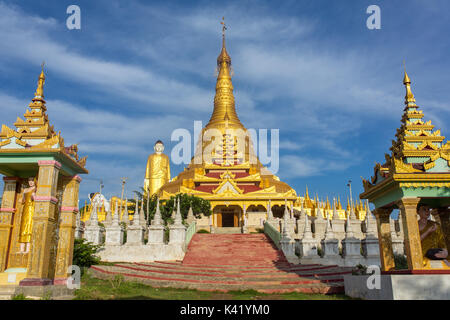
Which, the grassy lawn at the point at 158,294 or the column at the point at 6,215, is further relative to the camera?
the column at the point at 6,215

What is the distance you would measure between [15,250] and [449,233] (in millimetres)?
12190

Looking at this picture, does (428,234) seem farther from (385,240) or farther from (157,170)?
(157,170)

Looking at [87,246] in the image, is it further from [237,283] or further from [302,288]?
[302,288]

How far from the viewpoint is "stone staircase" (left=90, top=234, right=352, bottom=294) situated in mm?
11758

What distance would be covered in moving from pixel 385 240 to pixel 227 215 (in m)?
29.3

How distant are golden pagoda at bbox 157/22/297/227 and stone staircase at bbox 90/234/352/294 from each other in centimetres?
1590

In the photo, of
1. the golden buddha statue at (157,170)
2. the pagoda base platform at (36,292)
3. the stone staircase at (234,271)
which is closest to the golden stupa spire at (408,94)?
the stone staircase at (234,271)

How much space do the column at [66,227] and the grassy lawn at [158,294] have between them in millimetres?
792

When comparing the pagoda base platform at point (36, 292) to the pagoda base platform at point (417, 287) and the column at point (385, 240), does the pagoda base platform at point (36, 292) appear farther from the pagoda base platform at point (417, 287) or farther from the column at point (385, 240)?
the column at point (385, 240)

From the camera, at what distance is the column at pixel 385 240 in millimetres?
10320

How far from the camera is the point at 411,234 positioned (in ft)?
28.5

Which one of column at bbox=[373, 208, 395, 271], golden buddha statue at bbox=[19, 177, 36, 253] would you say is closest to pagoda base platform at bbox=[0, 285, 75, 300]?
golden buddha statue at bbox=[19, 177, 36, 253]

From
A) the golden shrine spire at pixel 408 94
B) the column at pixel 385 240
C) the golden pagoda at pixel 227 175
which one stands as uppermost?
the golden pagoda at pixel 227 175
